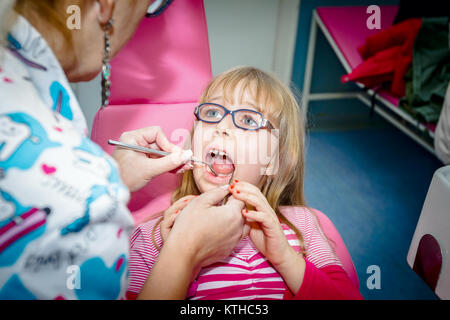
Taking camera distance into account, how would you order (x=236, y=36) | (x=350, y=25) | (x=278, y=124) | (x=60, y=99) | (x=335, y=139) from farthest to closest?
(x=335, y=139) < (x=350, y=25) < (x=236, y=36) < (x=278, y=124) < (x=60, y=99)

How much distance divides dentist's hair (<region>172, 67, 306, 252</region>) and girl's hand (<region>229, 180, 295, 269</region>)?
0.48 feet

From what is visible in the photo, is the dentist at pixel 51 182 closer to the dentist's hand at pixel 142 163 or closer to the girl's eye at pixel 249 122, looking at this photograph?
the dentist's hand at pixel 142 163

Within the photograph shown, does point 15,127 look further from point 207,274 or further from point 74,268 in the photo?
point 207,274

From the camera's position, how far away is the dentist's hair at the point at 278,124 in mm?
981

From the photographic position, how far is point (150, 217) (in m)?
1.07

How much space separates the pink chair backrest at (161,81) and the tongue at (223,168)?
0.24 metres

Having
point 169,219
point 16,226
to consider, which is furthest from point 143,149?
point 16,226

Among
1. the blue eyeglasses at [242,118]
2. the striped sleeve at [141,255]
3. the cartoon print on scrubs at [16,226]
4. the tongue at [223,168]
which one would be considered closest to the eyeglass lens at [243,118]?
the blue eyeglasses at [242,118]

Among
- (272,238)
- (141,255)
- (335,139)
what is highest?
(272,238)

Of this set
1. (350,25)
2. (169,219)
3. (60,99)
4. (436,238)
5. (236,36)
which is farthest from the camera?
(350,25)

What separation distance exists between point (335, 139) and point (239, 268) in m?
1.63

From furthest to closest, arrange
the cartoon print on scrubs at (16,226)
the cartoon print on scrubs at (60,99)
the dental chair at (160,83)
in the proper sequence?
the dental chair at (160,83) → the cartoon print on scrubs at (60,99) → the cartoon print on scrubs at (16,226)

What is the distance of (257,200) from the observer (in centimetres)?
79

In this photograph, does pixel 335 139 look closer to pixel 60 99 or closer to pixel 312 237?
pixel 312 237
